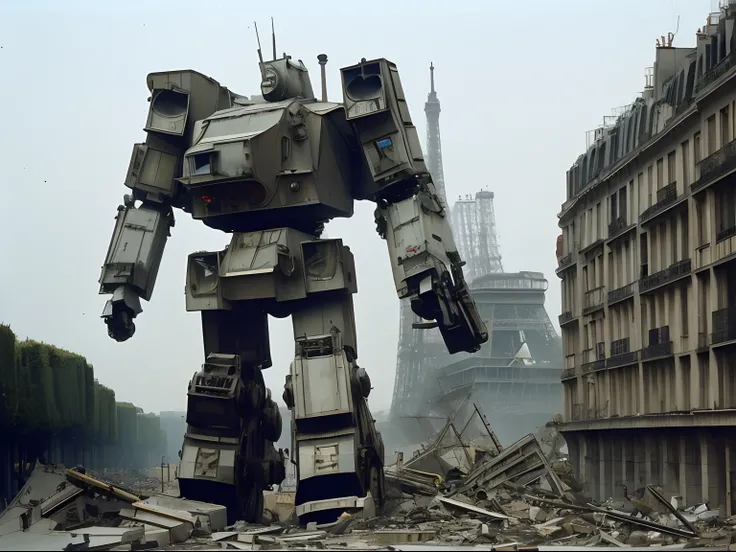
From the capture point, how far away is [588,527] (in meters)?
25.5

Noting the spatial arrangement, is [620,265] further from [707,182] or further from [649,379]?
[707,182]

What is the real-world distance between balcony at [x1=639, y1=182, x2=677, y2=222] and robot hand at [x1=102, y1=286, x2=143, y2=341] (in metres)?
19.3

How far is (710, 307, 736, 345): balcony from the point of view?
3612 centimetres

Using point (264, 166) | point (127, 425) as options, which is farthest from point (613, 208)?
point (127, 425)

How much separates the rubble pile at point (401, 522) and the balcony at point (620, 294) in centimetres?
1458

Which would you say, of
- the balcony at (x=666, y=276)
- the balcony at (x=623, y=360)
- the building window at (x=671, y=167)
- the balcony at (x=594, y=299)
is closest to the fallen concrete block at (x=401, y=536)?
the balcony at (x=666, y=276)

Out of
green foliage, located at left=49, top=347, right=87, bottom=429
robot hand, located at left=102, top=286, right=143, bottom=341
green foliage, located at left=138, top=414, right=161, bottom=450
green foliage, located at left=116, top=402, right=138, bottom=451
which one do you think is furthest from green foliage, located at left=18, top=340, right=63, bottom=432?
green foliage, located at left=138, top=414, right=161, bottom=450

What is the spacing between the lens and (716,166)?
123 feet

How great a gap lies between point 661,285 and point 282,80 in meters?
18.3

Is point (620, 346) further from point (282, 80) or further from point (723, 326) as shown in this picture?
point (282, 80)

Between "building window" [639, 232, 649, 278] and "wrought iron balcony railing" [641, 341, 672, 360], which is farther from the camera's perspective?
"building window" [639, 232, 649, 278]

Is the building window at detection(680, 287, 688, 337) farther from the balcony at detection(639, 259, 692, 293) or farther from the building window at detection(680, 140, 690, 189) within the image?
the building window at detection(680, 140, 690, 189)

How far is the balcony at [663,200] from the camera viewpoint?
42.1 meters

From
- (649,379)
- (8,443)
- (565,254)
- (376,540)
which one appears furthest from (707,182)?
(8,443)
